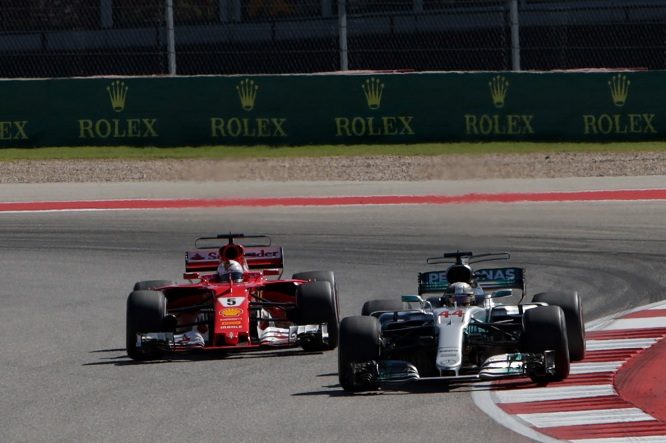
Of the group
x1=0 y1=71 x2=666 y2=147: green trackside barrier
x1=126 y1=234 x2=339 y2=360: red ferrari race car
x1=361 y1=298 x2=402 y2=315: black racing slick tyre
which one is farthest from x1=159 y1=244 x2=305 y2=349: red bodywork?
x1=0 y1=71 x2=666 y2=147: green trackside barrier

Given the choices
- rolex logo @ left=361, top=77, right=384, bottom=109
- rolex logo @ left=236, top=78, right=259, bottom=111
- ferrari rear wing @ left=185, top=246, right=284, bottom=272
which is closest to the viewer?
ferrari rear wing @ left=185, top=246, right=284, bottom=272

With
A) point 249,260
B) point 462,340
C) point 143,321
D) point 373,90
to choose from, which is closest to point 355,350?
point 462,340

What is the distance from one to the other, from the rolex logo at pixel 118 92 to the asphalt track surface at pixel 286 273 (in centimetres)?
210

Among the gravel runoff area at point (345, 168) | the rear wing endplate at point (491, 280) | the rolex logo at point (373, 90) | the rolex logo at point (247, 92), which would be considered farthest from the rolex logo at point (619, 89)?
the rear wing endplate at point (491, 280)

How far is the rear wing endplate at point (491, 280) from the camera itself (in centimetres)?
1134

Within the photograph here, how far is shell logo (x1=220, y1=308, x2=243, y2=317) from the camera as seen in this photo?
11.5 metres

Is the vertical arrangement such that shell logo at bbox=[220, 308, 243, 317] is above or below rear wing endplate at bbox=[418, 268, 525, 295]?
below

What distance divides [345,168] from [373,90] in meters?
1.54

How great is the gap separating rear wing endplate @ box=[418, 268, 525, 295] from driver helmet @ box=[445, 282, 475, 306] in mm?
774

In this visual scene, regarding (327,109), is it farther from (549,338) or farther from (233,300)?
(549,338)

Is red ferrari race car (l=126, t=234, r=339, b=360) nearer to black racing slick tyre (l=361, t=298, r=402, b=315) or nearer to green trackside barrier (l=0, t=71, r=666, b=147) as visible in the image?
black racing slick tyre (l=361, t=298, r=402, b=315)

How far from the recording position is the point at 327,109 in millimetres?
25375

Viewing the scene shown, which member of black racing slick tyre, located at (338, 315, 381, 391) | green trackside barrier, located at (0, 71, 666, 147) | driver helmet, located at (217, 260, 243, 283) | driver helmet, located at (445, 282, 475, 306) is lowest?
black racing slick tyre, located at (338, 315, 381, 391)

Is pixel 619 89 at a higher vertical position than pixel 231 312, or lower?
higher
